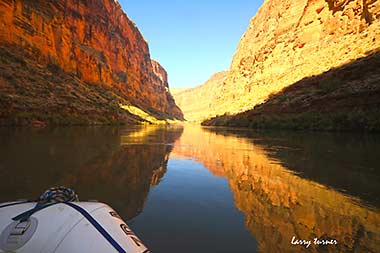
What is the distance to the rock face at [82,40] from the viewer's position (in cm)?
4497

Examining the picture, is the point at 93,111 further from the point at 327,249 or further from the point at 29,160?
the point at 327,249

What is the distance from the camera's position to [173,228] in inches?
163

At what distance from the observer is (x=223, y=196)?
6.16 metres

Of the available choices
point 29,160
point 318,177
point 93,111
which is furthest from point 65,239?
point 93,111

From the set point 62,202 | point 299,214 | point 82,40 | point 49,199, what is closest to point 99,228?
point 62,202

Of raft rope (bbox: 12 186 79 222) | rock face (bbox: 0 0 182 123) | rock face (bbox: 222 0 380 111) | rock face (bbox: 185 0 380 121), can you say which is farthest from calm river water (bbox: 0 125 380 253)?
rock face (bbox: 0 0 182 123)

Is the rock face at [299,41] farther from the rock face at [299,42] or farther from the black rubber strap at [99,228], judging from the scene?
the black rubber strap at [99,228]

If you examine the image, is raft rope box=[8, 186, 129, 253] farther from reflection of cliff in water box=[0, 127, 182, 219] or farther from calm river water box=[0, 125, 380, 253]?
reflection of cliff in water box=[0, 127, 182, 219]

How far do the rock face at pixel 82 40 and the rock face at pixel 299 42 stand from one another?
130 ft

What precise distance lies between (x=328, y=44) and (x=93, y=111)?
46.2 m

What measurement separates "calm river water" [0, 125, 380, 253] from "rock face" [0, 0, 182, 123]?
42357 mm

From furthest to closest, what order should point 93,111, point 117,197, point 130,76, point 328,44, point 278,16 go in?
1. point 130,76
2. point 278,16
3. point 328,44
4. point 93,111
5. point 117,197

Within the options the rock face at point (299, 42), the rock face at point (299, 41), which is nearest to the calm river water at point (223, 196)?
the rock face at point (299, 42)

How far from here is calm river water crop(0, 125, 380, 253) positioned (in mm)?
3846
